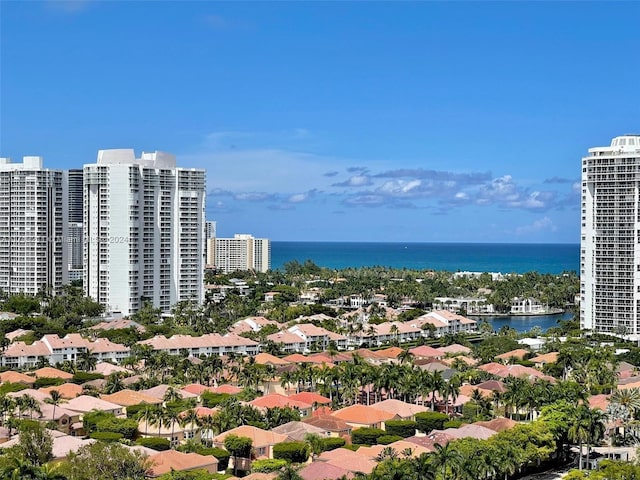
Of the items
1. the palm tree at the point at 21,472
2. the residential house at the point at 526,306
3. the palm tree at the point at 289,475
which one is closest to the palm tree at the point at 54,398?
the palm tree at the point at 21,472

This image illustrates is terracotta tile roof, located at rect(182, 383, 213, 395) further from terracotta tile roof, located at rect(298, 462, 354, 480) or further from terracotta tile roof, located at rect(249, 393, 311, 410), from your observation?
terracotta tile roof, located at rect(298, 462, 354, 480)

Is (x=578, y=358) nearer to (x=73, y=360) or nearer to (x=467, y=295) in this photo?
(x=73, y=360)

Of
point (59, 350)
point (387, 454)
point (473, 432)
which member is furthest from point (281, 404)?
point (59, 350)

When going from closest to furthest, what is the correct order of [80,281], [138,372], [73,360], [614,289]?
[138,372] → [73,360] → [614,289] → [80,281]

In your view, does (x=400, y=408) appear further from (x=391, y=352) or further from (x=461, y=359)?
(x=391, y=352)

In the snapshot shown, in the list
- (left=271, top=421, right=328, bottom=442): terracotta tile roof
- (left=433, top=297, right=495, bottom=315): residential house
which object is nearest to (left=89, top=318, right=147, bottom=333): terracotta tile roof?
(left=271, top=421, right=328, bottom=442): terracotta tile roof

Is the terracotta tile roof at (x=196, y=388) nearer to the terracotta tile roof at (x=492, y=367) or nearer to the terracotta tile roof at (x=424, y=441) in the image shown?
the terracotta tile roof at (x=424, y=441)

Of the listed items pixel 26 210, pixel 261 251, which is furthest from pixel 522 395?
pixel 261 251
